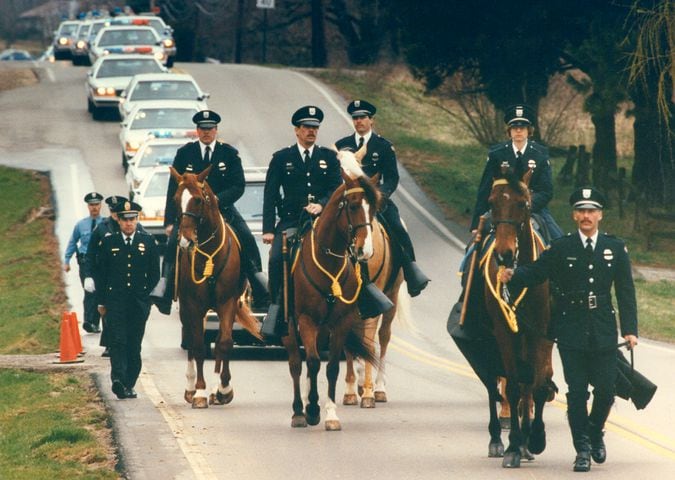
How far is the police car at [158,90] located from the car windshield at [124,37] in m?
Result: 11.8

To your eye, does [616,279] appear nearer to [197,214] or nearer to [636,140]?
[197,214]

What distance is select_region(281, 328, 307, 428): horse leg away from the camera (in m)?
14.1

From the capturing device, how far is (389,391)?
55.2ft

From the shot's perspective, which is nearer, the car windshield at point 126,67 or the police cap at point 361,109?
the police cap at point 361,109

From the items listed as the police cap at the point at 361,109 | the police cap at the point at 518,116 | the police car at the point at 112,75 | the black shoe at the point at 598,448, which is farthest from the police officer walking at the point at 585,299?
the police car at the point at 112,75

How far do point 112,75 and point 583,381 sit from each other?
3604 centimetres

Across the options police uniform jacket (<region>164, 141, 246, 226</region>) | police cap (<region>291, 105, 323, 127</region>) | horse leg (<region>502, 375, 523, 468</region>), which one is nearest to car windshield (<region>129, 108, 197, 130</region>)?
police uniform jacket (<region>164, 141, 246, 226</region>)

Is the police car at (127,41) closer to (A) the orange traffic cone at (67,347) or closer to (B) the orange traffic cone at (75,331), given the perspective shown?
(B) the orange traffic cone at (75,331)

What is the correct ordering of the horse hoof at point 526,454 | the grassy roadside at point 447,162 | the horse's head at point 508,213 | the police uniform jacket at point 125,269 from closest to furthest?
1. the horse's head at point 508,213
2. the horse hoof at point 526,454
3. the police uniform jacket at point 125,269
4. the grassy roadside at point 447,162

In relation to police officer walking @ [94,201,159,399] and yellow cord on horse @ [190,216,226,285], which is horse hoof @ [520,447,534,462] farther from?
police officer walking @ [94,201,159,399]

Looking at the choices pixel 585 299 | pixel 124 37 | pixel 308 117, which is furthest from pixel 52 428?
pixel 124 37

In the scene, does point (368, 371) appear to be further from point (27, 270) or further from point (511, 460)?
point (27, 270)

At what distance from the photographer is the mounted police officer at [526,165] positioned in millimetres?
13586

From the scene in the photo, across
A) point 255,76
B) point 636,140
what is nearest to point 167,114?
point 636,140
